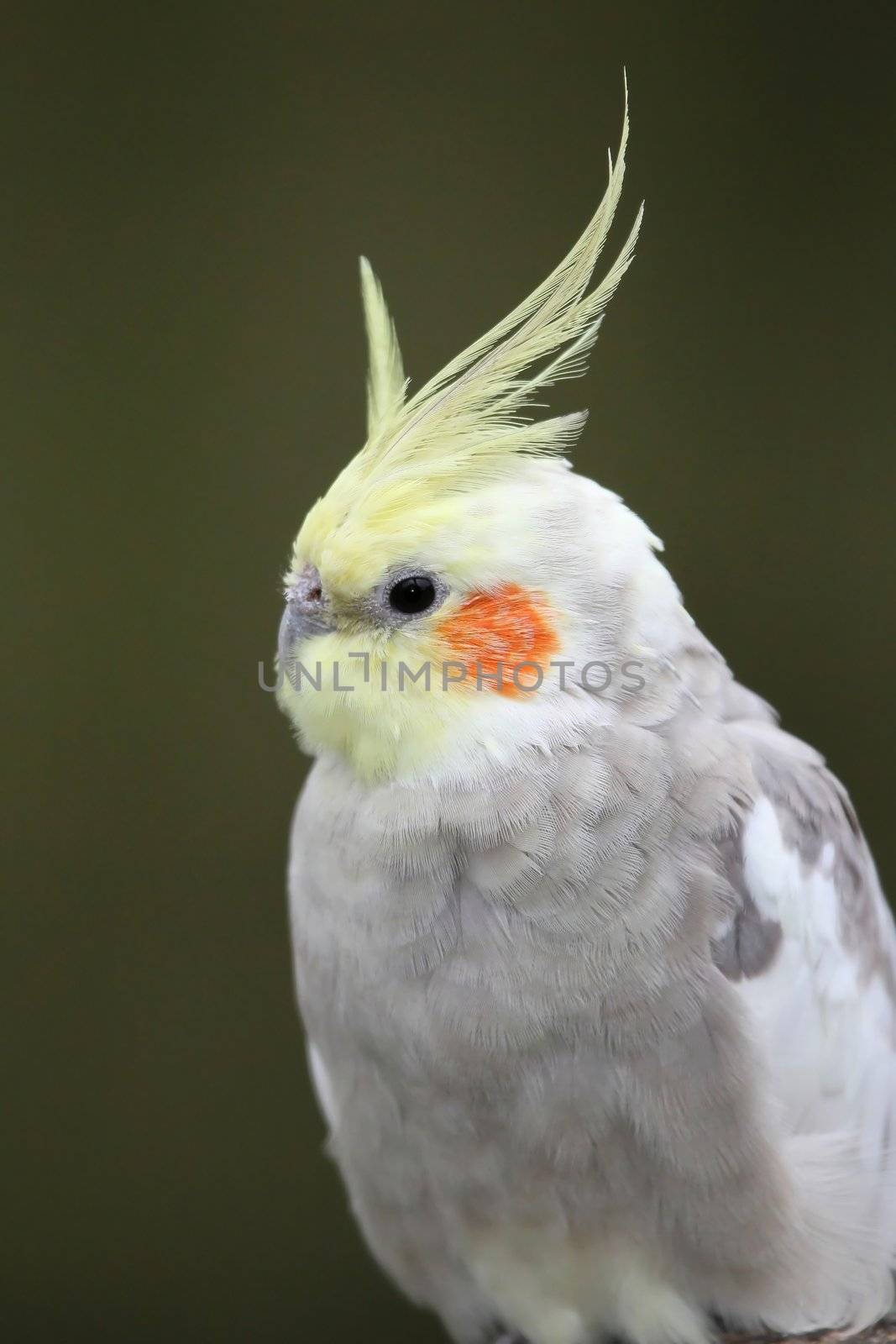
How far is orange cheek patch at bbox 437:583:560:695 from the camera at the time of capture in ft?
5.32

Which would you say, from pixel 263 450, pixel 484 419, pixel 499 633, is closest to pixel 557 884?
pixel 499 633

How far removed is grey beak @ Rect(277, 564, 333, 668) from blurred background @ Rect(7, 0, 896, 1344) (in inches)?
50.6

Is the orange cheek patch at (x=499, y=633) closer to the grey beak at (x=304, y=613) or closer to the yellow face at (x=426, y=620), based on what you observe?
the yellow face at (x=426, y=620)

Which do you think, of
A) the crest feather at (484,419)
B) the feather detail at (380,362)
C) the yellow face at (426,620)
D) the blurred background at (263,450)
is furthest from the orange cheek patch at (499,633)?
the blurred background at (263,450)

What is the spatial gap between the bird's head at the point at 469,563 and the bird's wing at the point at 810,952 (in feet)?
1.10

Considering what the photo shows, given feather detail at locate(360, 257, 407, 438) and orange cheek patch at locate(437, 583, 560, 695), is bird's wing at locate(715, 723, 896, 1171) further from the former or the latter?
feather detail at locate(360, 257, 407, 438)

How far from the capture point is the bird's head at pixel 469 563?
5.32 ft

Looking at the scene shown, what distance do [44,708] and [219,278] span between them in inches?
38.2

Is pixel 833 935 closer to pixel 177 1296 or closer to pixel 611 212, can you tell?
pixel 611 212

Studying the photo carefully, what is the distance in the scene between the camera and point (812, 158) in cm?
286

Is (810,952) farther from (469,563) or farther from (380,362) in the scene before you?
(380,362)

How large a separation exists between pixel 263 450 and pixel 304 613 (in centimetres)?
143

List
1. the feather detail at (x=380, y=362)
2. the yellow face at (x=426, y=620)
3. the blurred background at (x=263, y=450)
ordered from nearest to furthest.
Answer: the yellow face at (x=426, y=620), the feather detail at (x=380, y=362), the blurred background at (x=263, y=450)

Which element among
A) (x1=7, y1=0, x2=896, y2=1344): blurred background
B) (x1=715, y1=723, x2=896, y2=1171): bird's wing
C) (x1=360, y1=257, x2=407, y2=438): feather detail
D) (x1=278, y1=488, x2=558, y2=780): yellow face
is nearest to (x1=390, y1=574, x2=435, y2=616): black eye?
(x1=278, y1=488, x2=558, y2=780): yellow face
